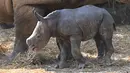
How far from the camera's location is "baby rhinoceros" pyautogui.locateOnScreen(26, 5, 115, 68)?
17.3ft

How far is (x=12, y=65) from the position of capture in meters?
5.78

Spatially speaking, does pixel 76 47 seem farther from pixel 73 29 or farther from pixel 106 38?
pixel 106 38

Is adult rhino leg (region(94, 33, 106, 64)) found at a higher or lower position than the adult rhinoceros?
lower

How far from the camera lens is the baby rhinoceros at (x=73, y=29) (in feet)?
17.3

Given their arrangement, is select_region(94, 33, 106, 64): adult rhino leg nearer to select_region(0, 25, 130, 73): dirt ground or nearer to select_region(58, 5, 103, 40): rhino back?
select_region(0, 25, 130, 73): dirt ground


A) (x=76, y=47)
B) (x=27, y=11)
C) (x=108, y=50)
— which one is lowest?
(x=108, y=50)

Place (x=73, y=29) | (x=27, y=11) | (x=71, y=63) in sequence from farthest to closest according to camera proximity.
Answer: (x=27, y=11) < (x=71, y=63) < (x=73, y=29)

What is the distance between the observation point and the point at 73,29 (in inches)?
208

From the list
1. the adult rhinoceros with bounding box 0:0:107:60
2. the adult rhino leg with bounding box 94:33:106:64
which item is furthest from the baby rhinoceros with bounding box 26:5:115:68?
the adult rhinoceros with bounding box 0:0:107:60

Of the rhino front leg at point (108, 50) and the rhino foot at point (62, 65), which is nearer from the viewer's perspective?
the rhino foot at point (62, 65)

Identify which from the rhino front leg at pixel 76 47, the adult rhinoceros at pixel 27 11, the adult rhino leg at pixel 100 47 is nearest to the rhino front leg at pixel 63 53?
the rhino front leg at pixel 76 47

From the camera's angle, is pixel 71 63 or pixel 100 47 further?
pixel 100 47

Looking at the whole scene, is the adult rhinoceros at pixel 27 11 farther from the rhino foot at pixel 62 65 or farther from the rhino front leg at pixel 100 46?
the rhino foot at pixel 62 65

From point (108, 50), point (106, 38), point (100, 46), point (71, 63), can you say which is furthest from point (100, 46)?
point (71, 63)
